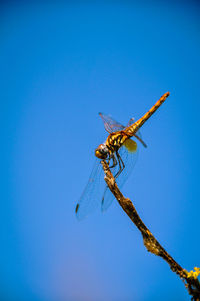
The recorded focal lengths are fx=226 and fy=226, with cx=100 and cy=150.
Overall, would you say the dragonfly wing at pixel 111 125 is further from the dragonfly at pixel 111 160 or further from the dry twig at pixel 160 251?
the dry twig at pixel 160 251

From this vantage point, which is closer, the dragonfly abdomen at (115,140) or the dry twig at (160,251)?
the dry twig at (160,251)

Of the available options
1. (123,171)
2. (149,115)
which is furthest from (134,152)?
(149,115)

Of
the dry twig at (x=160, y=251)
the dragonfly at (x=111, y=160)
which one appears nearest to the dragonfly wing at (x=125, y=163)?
the dragonfly at (x=111, y=160)

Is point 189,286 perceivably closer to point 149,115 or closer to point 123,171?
point 123,171

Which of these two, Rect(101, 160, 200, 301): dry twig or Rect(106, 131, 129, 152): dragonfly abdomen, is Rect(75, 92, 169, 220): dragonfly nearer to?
Rect(106, 131, 129, 152): dragonfly abdomen

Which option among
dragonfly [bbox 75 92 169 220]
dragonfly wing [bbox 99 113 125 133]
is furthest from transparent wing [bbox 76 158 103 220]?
dragonfly wing [bbox 99 113 125 133]

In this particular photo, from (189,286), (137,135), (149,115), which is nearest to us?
(189,286)

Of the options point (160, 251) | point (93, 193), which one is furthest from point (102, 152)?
point (160, 251)
